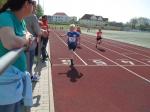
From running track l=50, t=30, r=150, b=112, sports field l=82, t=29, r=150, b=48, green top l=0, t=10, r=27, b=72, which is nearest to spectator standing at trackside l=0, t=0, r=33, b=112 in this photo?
green top l=0, t=10, r=27, b=72

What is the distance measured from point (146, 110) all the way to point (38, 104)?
2.62 meters

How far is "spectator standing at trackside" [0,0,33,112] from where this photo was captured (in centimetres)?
245

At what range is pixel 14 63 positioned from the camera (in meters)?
2.73

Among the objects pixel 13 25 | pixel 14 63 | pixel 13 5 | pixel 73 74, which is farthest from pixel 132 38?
pixel 14 63

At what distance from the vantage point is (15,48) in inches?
105

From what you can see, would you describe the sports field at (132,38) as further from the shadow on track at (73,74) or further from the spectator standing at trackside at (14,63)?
the spectator standing at trackside at (14,63)

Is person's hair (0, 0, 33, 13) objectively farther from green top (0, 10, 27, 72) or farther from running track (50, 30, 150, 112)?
running track (50, 30, 150, 112)

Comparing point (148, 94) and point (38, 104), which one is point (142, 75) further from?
point (38, 104)

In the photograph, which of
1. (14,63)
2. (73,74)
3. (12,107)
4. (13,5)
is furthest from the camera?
(73,74)

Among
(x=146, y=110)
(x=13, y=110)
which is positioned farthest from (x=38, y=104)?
(x=13, y=110)

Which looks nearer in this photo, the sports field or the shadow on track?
the shadow on track

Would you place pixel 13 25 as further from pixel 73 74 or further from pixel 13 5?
pixel 73 74

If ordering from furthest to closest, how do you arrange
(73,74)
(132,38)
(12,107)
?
1. (132,38)
2. (73,74)
3. (12,107)

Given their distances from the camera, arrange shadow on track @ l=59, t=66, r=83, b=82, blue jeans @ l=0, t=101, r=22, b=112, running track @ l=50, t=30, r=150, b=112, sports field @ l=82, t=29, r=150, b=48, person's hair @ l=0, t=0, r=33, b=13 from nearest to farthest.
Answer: blue jeans @ l=0, t=101, r=22, b=112 → person's hair @ l=0, t=0, r=33, b=13 → running track @ l=50, t=30, r=150, b=112 → shadow on track @ l=59, t=66, r=83, b=82 → sports field @ l=82, t=29, r=150, b=48
